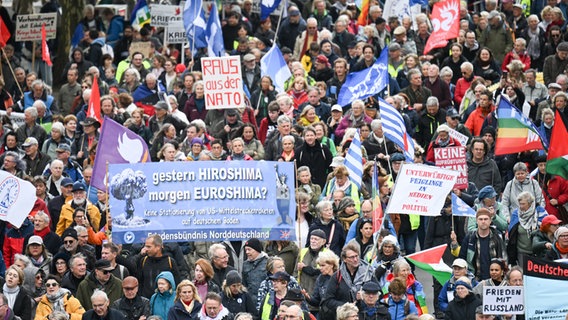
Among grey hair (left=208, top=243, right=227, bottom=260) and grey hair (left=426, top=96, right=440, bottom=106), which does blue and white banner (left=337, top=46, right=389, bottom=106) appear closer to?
grey hair (left=426, top=96, right=440, bottom=106)

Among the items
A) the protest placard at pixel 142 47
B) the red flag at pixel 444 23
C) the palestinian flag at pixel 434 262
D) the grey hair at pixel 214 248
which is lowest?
the protest placard at pixel 142 47

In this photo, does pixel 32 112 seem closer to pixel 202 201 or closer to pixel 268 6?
pixel 202 201

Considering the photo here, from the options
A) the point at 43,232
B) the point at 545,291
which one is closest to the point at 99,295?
the point at 43,232

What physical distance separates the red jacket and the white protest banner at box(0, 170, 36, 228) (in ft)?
21.4

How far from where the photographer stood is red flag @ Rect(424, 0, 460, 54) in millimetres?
30062

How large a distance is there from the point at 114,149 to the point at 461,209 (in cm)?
419

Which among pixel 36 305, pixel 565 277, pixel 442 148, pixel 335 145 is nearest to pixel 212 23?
pixel 335 145

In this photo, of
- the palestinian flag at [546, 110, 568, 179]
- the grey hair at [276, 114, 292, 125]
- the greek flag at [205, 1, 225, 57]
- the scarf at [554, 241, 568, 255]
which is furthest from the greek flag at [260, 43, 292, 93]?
the scarf at [554, 241, 568, 255]

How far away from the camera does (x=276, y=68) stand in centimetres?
2781

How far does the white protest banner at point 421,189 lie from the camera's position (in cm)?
1989

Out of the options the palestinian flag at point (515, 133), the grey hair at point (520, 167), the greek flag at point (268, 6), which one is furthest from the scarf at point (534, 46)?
the grey hair at point (520, 167)

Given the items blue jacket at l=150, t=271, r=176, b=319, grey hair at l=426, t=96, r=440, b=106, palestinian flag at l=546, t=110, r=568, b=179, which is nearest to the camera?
blue jacket at l=150, t=271, r=176, b=319

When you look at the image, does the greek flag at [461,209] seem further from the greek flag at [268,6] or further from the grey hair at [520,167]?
the greek flag at [268,6]

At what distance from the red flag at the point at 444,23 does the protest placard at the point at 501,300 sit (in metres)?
12.7
